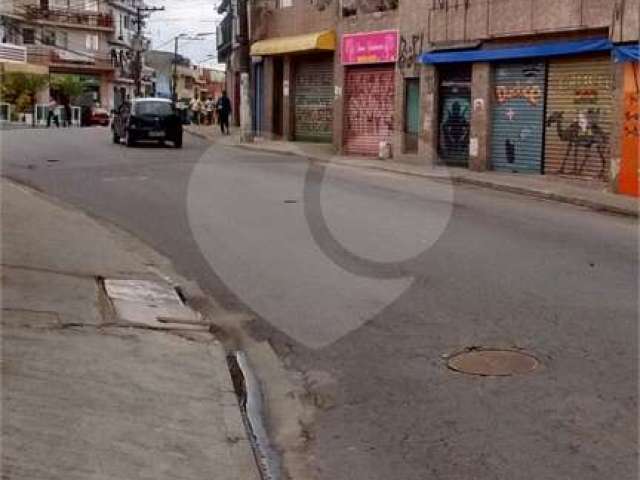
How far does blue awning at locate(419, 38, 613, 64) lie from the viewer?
19431mm

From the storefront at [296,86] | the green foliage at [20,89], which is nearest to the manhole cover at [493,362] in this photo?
the storefront at [296,86]

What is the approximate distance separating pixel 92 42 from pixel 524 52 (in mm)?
72324

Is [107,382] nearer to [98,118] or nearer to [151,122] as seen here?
[151,122]

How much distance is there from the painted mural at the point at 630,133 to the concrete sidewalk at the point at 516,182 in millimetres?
359

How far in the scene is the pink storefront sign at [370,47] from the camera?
90.7 feet

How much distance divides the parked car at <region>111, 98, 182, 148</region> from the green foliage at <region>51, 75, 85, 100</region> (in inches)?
1803

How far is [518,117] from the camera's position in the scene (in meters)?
22.3

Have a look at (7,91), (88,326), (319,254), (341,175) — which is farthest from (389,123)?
(7,91)

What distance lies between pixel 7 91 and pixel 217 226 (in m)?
54.3

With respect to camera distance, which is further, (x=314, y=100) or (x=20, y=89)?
(x=20, y=89)

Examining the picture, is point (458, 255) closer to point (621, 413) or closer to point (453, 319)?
point (453, 319)

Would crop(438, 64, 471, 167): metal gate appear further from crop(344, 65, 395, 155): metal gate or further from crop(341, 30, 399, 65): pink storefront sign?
crop(344, 65, 395, 155): metal gate

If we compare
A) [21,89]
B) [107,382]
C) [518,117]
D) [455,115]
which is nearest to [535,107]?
[518,117]

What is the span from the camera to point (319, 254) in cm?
1112
